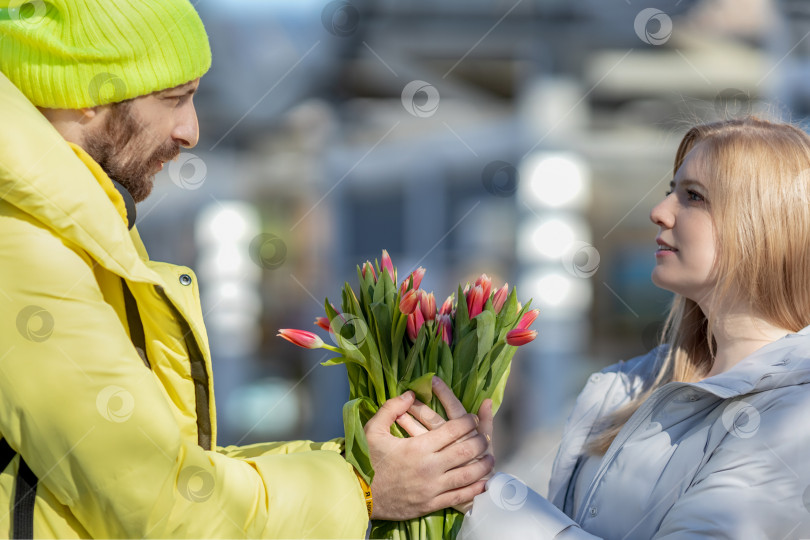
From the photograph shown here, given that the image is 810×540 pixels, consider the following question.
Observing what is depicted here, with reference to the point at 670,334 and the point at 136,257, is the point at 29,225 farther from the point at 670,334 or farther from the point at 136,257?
the point at 670,334

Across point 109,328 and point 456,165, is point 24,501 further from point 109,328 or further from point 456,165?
point 456,165

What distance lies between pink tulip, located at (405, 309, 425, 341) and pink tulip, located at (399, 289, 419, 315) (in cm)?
5

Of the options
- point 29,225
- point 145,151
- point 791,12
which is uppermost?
point 791,12

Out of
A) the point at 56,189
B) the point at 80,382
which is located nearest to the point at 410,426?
the point at 80,382

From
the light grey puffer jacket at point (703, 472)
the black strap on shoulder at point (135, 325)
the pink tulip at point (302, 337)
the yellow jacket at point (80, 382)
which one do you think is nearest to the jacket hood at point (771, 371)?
the light grey puffer jacket at point (703, 472)

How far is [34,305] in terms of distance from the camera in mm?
1109

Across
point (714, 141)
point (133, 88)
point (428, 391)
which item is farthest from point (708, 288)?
point (133, 88)

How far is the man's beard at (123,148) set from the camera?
1339mm

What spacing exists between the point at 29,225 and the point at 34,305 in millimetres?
115

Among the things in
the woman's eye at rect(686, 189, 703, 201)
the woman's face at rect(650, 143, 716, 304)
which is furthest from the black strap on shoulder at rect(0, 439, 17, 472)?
the woman's eye at rect(686, 189, 703, 201)

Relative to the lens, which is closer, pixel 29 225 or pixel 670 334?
pixel 29 225

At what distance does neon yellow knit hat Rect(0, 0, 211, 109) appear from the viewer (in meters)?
1.29

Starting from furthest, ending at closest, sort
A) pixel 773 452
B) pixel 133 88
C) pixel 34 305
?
pixel 773 452 < pixel 133 88 < pixel 34 305

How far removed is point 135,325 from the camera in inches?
50.8
